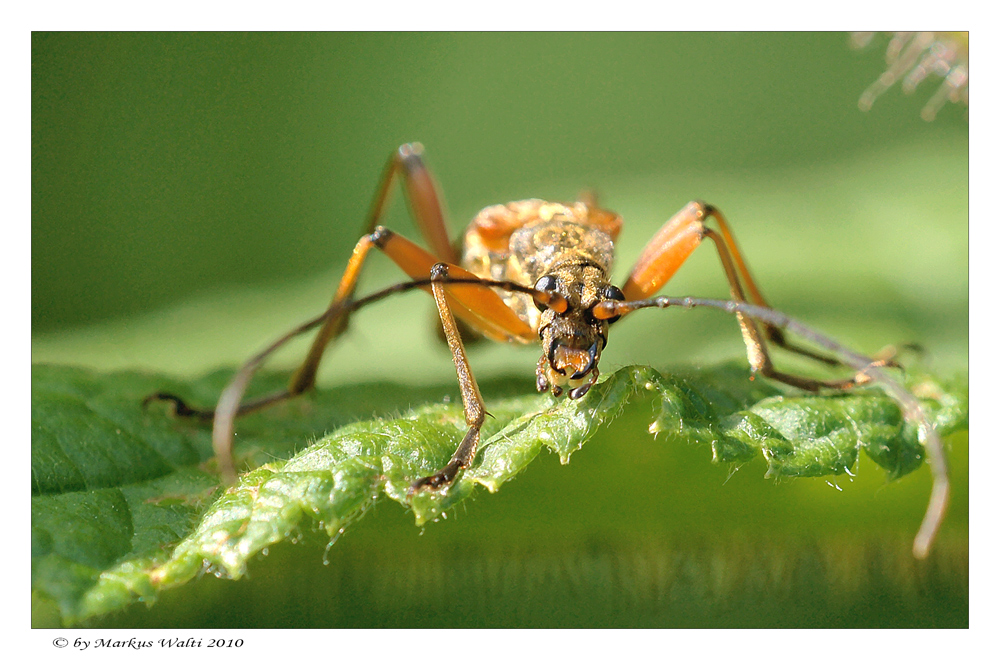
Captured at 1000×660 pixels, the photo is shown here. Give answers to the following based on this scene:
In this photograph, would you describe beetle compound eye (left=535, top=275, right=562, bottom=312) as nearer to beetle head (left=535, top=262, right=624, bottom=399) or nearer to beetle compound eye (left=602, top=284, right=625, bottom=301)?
beetle head (left=535, top=262, right=624, bottom=399)

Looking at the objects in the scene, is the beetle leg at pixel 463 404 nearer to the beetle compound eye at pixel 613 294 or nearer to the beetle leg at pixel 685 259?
the beetle compound eye at pixel 613 294

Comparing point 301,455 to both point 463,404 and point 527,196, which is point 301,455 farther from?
point 527,196

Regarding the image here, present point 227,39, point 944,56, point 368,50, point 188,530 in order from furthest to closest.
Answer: point 368,50, point 227,39, point 944,56, point 188,530

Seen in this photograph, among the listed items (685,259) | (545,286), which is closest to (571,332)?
(545,286)

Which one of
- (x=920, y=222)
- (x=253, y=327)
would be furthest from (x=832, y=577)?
(x=253, y=327)

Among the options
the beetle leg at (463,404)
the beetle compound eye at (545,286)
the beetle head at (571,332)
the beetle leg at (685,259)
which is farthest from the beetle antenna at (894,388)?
the beetle leg at (463,404)

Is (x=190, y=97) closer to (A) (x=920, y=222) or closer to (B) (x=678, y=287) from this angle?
(B) (x=678, y=287)
